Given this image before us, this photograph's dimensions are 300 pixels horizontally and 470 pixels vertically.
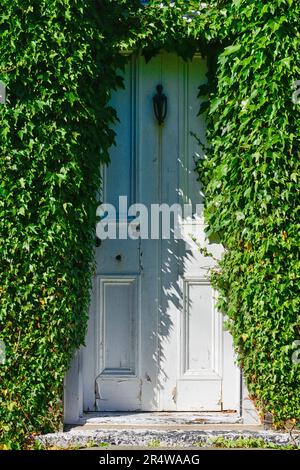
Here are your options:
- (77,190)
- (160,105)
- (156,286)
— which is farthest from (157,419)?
(160,105)

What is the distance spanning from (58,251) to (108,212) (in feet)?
2.07

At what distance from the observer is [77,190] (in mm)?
4535

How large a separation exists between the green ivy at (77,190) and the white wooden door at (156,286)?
14.2 inches

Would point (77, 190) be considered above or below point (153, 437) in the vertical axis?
above

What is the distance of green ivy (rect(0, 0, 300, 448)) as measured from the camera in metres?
4.44

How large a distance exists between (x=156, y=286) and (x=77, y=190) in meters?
0.96

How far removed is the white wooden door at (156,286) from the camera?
494 centimetres

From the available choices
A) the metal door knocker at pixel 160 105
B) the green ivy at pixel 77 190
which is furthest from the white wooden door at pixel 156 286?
the green ivy at pixel 77 190

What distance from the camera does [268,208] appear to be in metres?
4.48

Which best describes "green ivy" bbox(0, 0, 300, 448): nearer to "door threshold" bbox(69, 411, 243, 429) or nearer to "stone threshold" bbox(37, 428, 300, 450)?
"stone threshold" bbox(37, 428, 300, 450)

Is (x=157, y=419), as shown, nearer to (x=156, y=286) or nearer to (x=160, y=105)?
(x=156, y=286)

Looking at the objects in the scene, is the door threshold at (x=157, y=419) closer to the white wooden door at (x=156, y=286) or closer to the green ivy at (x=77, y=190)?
the white wooden door at (x=156, y=286)

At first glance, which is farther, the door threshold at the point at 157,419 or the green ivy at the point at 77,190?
the door threshold at the point at 157,419

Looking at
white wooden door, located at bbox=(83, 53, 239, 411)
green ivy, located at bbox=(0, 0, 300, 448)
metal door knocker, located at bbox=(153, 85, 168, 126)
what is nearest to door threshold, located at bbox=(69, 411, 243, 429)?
white wooden door, located at bbox=(83, 53, 239, 411)
